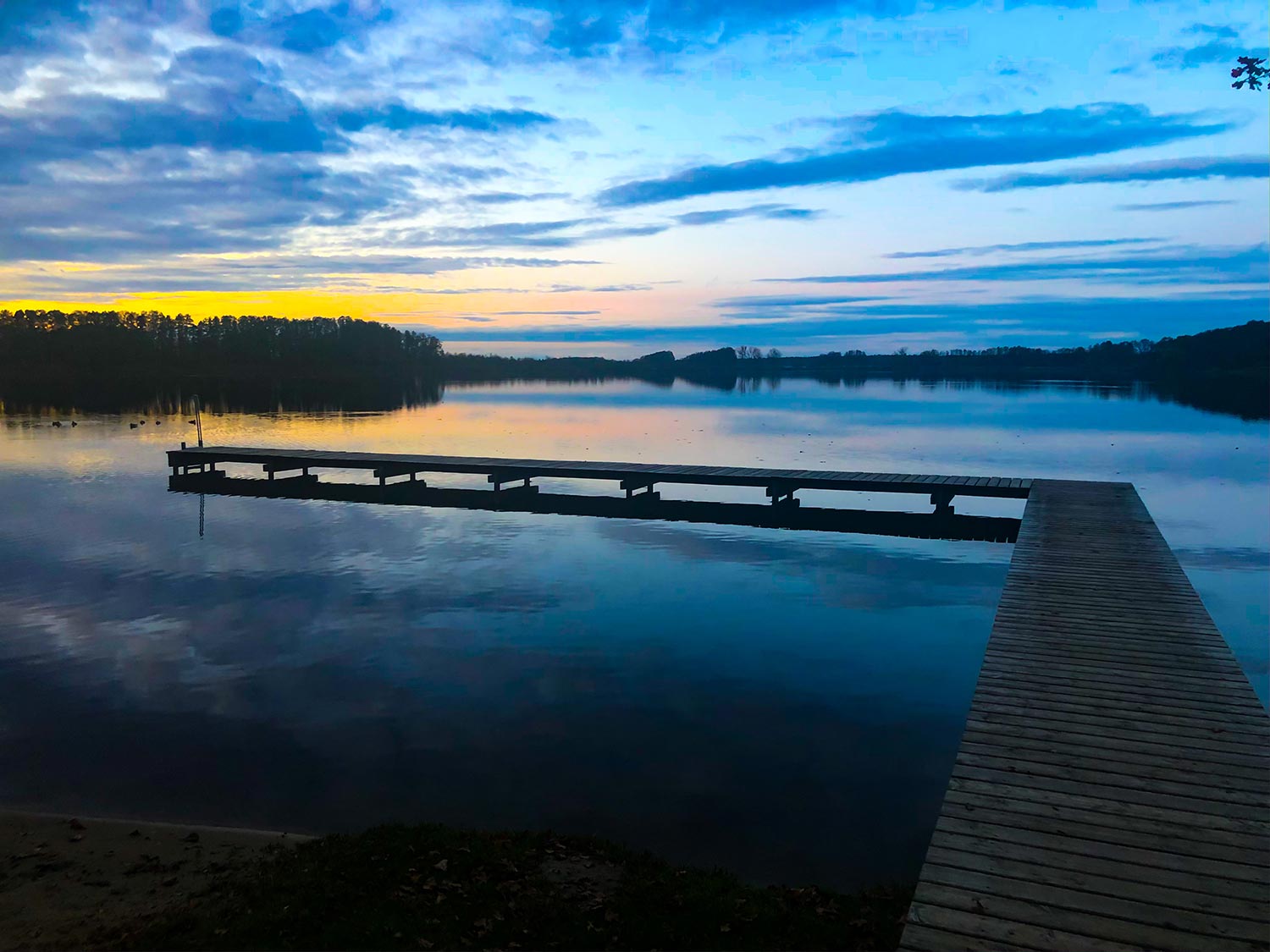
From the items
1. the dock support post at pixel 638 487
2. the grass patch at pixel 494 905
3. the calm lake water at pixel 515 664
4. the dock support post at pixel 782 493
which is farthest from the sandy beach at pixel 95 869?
the dock support post at pixel 782 493

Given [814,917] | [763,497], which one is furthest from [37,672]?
[763,497]

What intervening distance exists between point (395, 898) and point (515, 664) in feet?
17.6

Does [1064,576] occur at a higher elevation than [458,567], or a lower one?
higher

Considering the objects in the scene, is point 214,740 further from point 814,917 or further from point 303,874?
point 814,917

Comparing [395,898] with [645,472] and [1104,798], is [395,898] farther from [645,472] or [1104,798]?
[645,472]

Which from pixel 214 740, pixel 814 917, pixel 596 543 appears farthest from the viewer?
pixel 596 543

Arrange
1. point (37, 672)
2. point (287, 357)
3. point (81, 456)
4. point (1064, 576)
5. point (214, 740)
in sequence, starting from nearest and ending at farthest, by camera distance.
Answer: point (214, 740) < point (37, 672) < point (1064, 576) < point (81, 456) < point (287, 357)

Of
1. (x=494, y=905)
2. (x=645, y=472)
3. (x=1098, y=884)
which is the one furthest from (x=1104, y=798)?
(x=645, y=472)

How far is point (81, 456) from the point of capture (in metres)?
31.2

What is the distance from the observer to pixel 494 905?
5.49 meters

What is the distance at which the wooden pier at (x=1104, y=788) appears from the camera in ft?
13.4

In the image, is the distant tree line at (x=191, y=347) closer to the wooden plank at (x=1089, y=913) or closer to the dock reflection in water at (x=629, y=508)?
the dock reflection in water at (x=629, y=508)

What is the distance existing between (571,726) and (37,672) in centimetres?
655

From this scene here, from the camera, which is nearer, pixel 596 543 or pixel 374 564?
pixel 374 564
